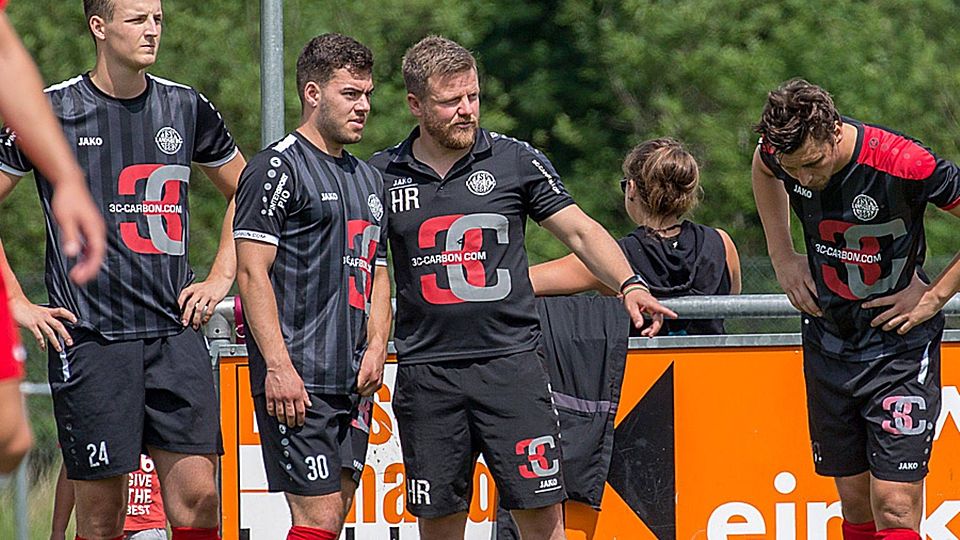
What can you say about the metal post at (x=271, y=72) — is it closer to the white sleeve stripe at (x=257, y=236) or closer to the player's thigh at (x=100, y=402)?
the white sleeve stripe at (x=257, y=236)

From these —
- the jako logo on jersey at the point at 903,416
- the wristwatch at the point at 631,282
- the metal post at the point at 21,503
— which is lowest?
the metal post at the point at 21,503

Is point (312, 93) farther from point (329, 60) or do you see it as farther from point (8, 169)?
point (8, 169)

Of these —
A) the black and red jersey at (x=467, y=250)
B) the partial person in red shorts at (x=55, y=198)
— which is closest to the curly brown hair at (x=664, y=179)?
the black and red jersey at (x=467, y=250)

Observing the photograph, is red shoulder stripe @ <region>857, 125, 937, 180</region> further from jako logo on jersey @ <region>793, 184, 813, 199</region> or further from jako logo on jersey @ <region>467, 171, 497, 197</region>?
jako logo on jersey @ <region>467, 171, 497, 197</region>

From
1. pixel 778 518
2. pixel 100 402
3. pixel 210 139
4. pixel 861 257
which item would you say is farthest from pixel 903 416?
pixel 100 402

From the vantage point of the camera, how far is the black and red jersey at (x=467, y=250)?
5926 millimetres

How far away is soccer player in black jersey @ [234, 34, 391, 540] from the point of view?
5547mm

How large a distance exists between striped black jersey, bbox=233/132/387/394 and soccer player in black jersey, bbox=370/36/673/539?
357mm

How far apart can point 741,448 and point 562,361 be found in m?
0.98

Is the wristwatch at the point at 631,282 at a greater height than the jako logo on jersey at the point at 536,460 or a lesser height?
greater

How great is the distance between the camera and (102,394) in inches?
220

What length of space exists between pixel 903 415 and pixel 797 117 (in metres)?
1.23

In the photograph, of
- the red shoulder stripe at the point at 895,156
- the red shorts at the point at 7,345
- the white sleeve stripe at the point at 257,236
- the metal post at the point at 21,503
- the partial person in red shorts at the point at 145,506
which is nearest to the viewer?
the red shorts at the point at 7,345

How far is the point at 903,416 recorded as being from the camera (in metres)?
6.00
